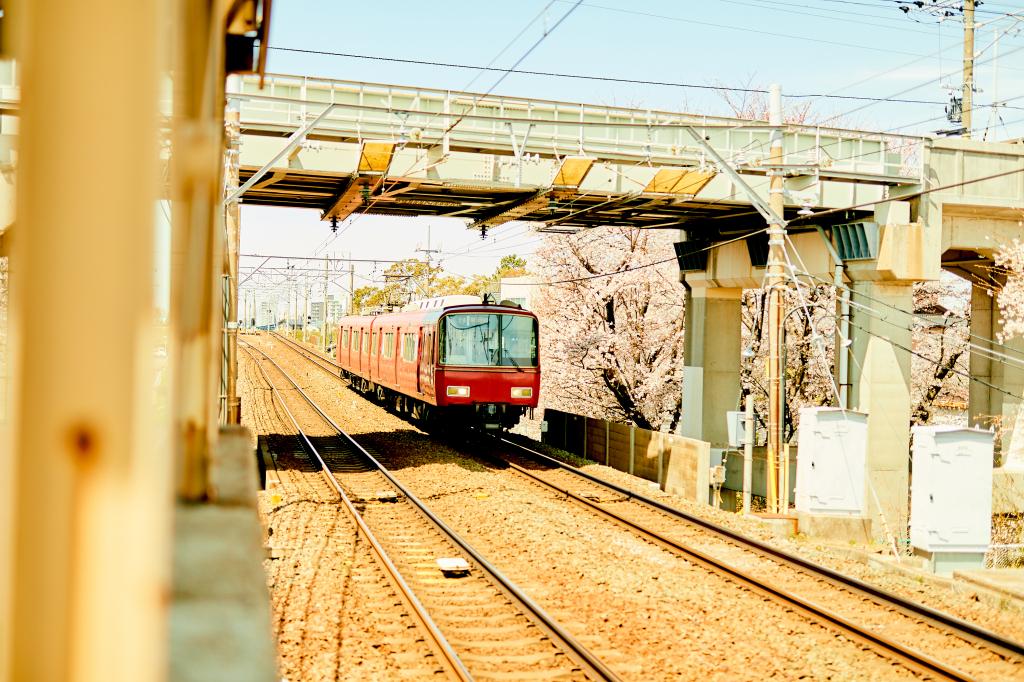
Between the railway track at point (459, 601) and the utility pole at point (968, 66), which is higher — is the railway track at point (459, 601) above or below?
below

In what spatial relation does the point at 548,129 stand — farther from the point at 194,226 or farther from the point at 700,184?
the point at 194,226

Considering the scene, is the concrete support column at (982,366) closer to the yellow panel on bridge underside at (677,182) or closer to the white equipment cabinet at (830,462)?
the white equipment cabinet at (830,462)

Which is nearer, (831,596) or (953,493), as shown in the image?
(831,596)

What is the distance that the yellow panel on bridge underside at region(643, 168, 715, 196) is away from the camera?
1766 cm

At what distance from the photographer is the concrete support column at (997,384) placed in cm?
2430

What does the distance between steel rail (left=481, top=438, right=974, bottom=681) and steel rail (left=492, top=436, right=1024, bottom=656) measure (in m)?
0.75

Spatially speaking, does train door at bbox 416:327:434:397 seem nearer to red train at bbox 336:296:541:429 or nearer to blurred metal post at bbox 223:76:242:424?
red train at bbox 336:296:541:429

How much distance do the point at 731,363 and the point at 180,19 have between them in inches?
979

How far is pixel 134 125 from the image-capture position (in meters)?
0.73

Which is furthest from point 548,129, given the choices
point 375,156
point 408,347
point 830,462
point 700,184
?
point 830,462

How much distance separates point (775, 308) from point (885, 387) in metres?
6.28

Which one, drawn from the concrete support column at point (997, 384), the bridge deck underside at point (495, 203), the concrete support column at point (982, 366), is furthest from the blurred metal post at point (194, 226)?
the concrete support column at point (982, 366)

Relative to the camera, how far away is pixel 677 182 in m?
18.0

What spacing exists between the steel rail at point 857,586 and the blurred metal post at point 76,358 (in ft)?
29.2
